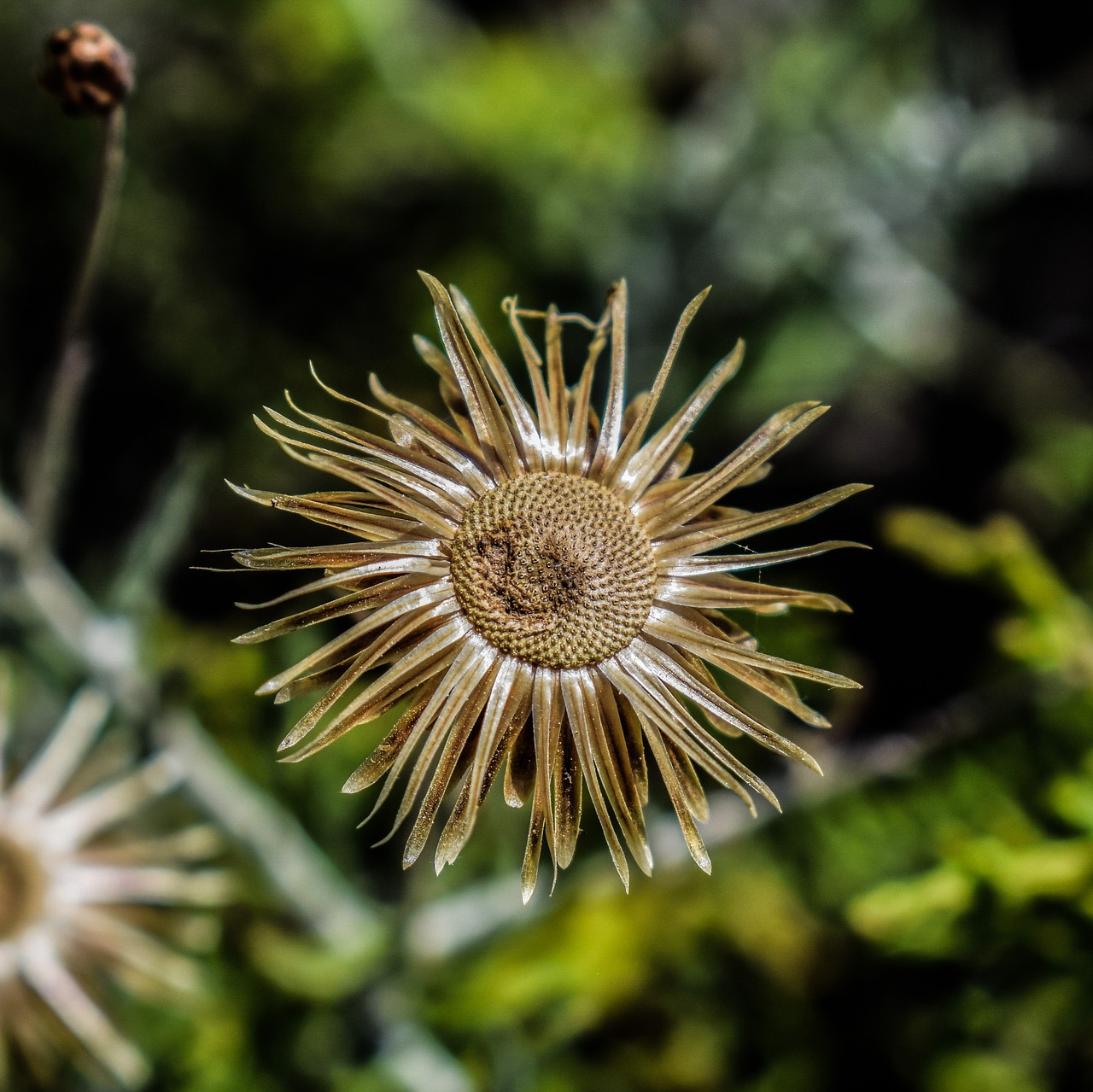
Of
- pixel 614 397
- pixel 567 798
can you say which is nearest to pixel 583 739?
pixel 567 798

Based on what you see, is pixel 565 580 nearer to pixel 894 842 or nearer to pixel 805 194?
pixel 894 842

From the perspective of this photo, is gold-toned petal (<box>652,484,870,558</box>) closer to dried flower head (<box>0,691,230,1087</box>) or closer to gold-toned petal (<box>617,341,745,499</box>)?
gold-toned petal (<box>617,341,745,499</box>)

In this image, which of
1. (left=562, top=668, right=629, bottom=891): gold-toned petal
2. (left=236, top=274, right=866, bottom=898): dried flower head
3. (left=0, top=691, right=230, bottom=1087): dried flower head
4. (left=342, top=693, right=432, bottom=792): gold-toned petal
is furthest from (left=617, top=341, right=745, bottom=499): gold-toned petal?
(left=0, top=691, right=230, bottom=1087): dried flower head

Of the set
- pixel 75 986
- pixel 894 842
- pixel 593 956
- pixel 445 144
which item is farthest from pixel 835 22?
pixel 75 986

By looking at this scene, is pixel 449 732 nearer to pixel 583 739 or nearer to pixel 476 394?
pixel 583 739

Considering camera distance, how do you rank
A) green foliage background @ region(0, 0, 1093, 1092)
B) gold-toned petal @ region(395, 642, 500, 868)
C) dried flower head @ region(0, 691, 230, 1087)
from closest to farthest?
gold-toned petal @ region(395, 642, 500, 868), dried flower head @ region(0, 691, 230, 1087), green foliage background @ region(0, 0, 1093, 1092)

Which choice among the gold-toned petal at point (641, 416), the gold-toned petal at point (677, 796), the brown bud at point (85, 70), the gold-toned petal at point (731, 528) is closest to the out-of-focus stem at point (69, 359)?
the brown bud at point (85, 70)

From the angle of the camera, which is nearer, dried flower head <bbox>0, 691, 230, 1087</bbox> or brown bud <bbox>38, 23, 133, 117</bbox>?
brown bud <bbox>38, 23, 133, 117</bbox>
